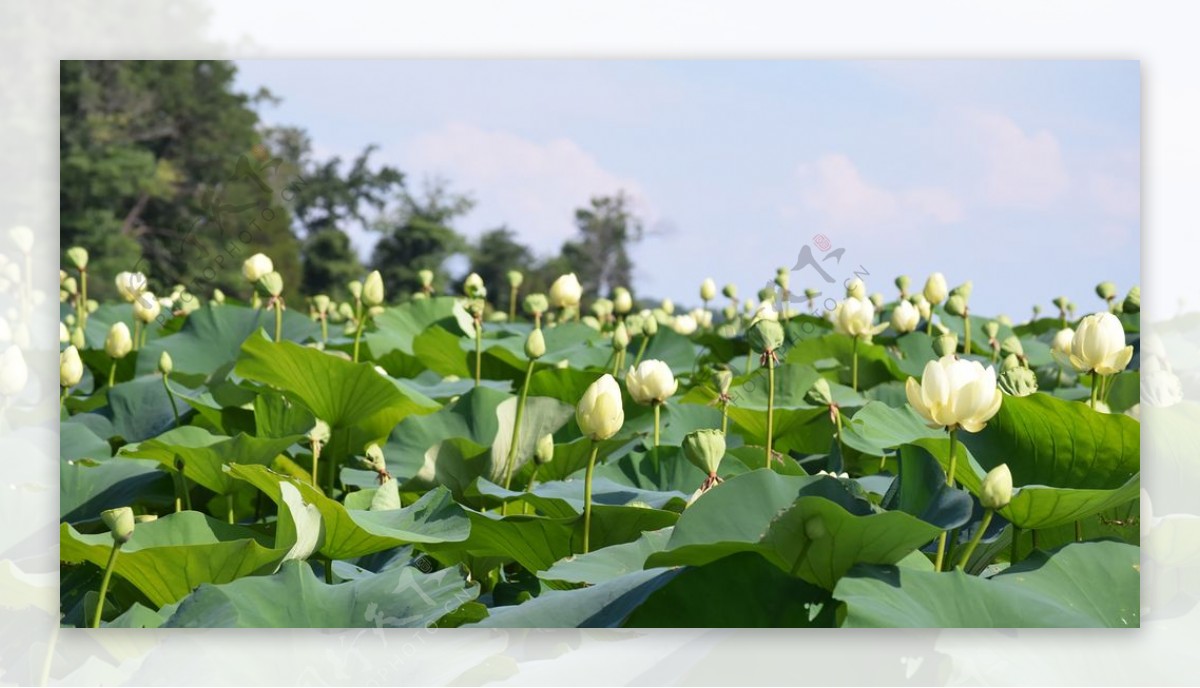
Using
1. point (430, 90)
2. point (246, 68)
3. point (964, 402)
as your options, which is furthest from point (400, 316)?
point (964, 402)

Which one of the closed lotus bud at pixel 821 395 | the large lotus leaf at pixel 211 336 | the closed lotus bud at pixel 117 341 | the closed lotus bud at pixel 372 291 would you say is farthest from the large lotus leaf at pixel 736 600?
the large lotus leaf at pixel 211 336

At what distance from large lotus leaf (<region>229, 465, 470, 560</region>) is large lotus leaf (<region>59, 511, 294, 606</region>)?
0.06 metres

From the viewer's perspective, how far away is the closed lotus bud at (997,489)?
1168 millimetres

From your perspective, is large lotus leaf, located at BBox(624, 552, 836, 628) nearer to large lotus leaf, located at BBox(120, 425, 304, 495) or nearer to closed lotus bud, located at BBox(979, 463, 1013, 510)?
closed lotus bud, located at BBox(979, 463, 1013, 510)

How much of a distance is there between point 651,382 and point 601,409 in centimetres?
22

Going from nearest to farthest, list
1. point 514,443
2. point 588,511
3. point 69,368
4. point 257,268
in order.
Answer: point 588,511, point 514,443, point 69,368, point 257,268

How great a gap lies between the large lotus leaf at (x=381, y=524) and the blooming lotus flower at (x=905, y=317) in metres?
1.55

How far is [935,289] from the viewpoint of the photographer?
99.4 inches

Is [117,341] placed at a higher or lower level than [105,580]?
higher

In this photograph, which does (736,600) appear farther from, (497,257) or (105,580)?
(497,257)

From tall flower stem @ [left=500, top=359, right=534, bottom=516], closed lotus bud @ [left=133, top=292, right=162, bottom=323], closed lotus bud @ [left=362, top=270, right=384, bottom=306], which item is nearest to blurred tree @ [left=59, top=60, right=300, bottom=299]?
closed lotus bud @ [left=133, top=292, right=162, bottom=323]

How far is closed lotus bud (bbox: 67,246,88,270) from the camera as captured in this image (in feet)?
8.06

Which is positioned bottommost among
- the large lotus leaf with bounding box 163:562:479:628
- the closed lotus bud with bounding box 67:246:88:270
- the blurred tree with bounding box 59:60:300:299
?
the large lotus leaf with bounding box 163:562:479:628

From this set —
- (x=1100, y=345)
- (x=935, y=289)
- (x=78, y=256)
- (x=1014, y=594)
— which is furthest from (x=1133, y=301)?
(x=78, y=256)
